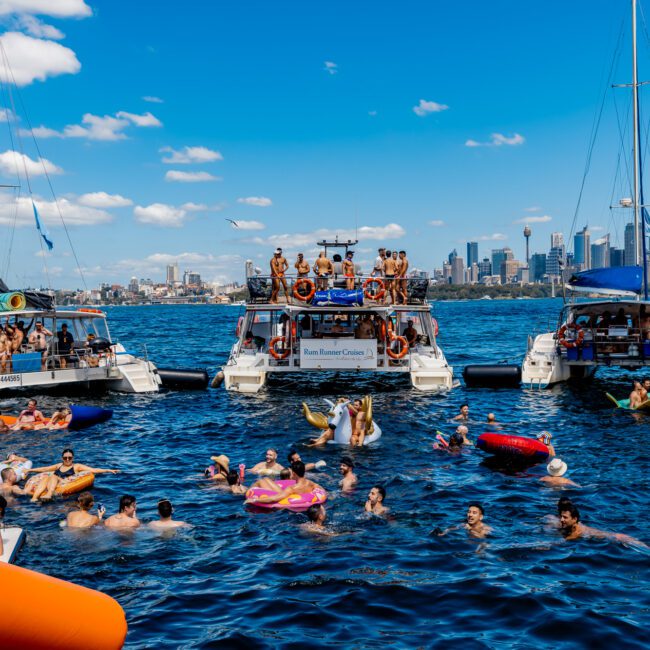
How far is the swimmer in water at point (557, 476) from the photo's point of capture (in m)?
14.9

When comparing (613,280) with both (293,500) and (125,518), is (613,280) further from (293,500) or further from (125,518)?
(125,518)

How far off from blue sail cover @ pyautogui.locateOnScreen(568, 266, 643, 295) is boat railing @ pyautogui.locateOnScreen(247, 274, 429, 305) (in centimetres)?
700

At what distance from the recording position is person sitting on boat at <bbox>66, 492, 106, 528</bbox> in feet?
40.5

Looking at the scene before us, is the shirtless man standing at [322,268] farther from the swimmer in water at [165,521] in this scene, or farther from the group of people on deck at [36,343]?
the swimmer in water at [165,521]

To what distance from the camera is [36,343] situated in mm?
25641

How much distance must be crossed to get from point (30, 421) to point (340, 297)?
1085 centimetres

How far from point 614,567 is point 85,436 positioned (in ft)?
49.3

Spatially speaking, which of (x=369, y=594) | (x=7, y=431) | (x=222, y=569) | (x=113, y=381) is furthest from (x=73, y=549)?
(x=113, y=381)

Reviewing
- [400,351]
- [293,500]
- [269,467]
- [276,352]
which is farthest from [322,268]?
[293,500]

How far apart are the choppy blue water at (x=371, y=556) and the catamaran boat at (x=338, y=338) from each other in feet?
17.9

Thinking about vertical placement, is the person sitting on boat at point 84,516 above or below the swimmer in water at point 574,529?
above

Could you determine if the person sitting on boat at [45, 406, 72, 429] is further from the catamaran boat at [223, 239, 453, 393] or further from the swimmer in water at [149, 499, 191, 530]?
the swimmer in water at [149, 499, 191, 530]

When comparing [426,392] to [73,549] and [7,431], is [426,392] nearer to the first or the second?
[7,431]

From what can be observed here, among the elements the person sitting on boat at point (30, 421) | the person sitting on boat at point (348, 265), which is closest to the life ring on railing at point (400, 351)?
Answer: the person sitting on boat at point (348, 265)
